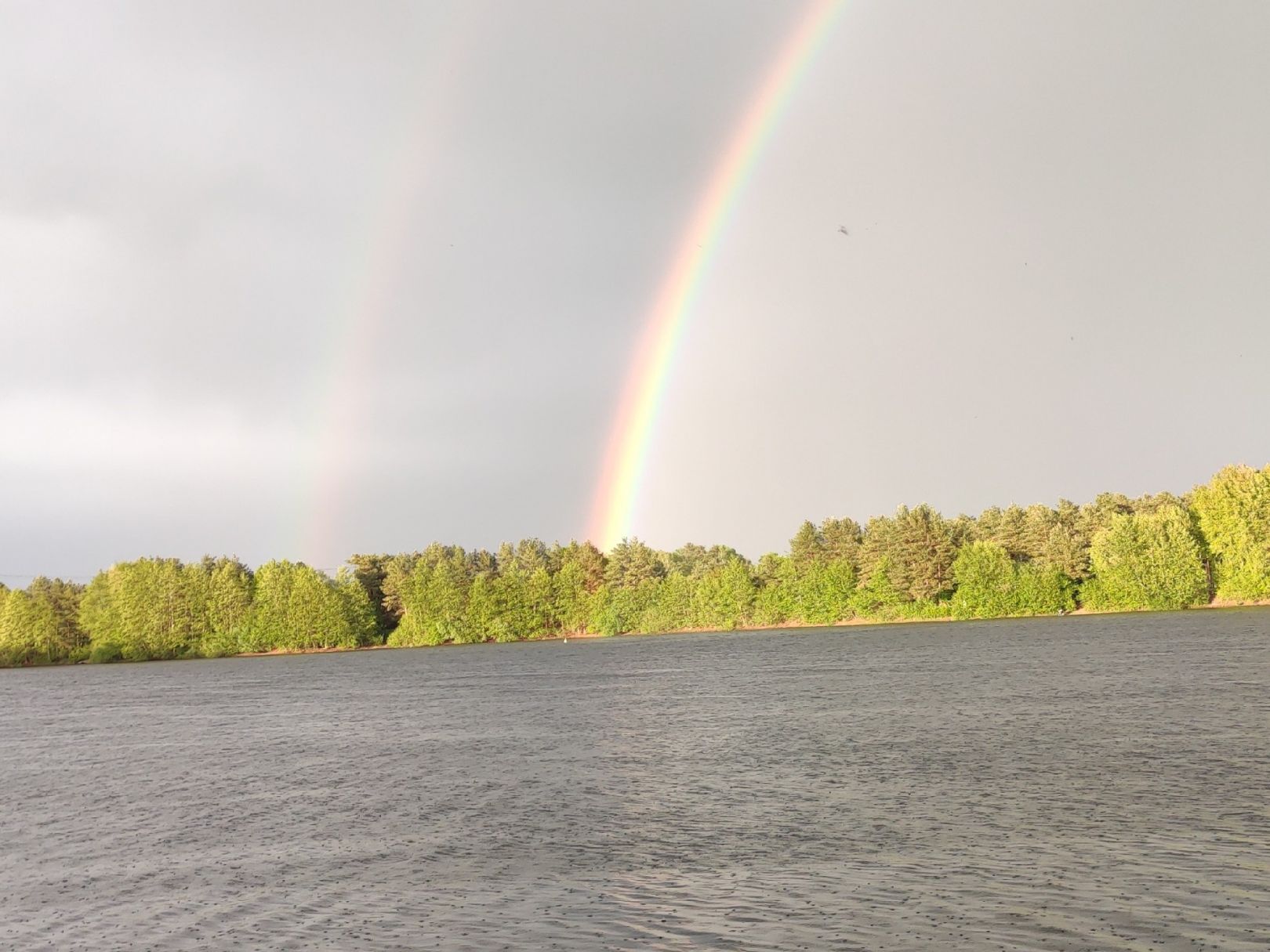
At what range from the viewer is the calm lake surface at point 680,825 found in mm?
23281

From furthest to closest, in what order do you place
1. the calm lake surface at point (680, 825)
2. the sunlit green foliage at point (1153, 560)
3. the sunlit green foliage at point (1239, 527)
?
the sunlit green foliage at point (1153, 560), the sunlit green foliage at point (1239, 527), the calm lake surface at point (680, 825)

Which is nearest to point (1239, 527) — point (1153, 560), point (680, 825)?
point (1153, 560)

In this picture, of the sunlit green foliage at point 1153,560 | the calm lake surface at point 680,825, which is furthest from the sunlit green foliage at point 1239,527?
the calm lake surface at point 680,825

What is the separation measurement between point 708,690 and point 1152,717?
41325 mm

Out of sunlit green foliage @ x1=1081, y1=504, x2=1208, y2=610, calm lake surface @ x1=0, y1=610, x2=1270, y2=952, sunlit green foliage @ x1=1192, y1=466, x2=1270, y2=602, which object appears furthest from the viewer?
sunlit green foliage @ x1=1081, y1=504, x2=1208, y2=610

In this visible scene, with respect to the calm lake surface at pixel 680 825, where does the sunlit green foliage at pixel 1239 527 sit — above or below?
above

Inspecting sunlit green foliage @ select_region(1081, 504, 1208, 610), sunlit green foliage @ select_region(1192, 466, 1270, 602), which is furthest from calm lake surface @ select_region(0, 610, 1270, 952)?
sunlit green foliage @ select_region(1081, 504, 1208, 610)

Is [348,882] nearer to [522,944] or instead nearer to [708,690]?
[522,944]

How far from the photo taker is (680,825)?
33.7 m

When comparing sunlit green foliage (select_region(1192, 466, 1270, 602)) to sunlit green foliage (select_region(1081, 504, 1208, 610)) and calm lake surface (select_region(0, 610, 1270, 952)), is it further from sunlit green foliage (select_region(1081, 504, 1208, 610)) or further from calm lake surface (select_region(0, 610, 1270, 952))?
calm lake surface (select_region(0, 610, 1270, 952))

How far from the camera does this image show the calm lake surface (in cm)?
2328

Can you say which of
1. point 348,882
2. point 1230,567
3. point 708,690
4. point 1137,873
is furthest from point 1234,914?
point 1230,567

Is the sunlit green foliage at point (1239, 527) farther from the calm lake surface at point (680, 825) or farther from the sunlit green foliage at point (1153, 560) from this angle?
the calm lake surface at point (680, 825)

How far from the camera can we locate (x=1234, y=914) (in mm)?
21281
